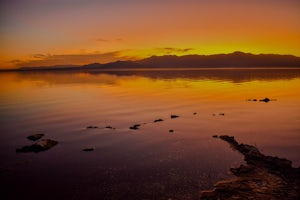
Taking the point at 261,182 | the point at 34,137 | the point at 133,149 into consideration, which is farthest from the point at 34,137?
the point at 261,182

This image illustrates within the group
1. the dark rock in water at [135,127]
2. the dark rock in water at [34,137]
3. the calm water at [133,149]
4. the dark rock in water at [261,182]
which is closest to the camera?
the dark rock in water at [261,182]

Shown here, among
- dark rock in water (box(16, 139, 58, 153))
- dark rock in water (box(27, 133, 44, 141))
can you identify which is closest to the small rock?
dark rock in water (box(27, 133, 44, 141))

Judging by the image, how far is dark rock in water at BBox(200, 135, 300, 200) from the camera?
1505 centimetres

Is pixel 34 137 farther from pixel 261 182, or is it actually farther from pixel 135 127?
pixel 261 182

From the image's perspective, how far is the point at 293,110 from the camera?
43531mm

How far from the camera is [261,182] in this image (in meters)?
16.5

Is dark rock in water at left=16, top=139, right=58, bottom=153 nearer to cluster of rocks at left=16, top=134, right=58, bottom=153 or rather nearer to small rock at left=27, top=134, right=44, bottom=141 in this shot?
cluster of rocks at left=16, top=134, right=58, bottom=153

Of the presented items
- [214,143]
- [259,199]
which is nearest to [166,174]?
[259,199]

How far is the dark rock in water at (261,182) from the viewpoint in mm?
15048

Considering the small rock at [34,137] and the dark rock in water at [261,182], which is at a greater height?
the dark rock in water at [261,182]

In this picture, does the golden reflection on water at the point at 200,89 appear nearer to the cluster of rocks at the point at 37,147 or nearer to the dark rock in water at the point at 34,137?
the dark rock in water at the point at 34,137

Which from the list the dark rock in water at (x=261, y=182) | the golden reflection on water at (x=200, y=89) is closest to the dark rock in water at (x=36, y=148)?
the dark rock in water at (x=261, y=182)

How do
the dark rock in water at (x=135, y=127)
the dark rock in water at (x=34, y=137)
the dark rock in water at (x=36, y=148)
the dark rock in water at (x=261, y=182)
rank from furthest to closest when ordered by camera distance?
the dark rock in water at (x=135, y=127) → the dark rock in water at (x=34, y=137) → the dark rock in water at (x=36, y=148) → the dark rock in water at (x=261, y=182)

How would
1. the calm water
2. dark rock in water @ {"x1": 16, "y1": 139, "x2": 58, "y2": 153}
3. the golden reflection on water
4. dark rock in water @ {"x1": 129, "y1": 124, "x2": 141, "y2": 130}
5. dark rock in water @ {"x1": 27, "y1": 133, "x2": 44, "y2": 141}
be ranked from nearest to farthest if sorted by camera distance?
the calm water < dark rock in water @ {"x1": 16, "y1": 139, "x2": 58, "y2": 153} < dark rock in water @ {"x1": 27, "y1": 133, "x2": 44, "y2": 141} < dark rock in water @ {"x1": 129, "y1": 124, "x2": 141, "y2": 130} < the golden reflection on water
